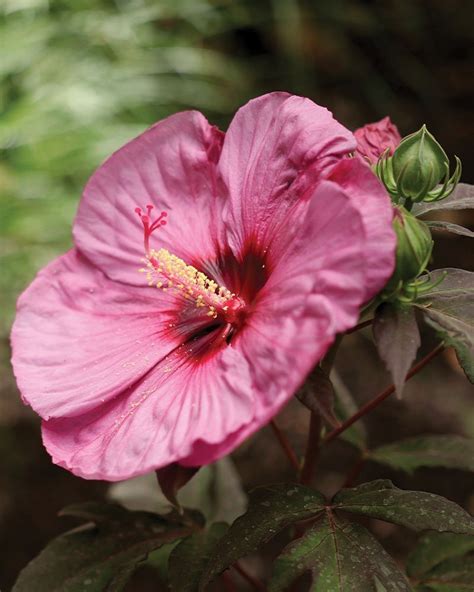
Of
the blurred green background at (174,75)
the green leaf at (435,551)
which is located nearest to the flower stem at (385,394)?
the green leaf at (435,551)

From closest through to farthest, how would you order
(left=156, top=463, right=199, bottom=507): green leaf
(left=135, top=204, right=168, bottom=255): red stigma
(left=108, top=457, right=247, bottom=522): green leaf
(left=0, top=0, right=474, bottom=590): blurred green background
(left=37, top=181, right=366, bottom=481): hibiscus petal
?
(left=37, top=181, right=366, bottom=481): hibiscus petal → (left=156, top=463, right=199, bottom=507): green leaf → (left=135, top=204, right=168, bottom=255): red stigma → (left=108, top=457, right=247, bottom=522): green leaf → (left=0, top=0, right=474, bottom=590): blurred green background

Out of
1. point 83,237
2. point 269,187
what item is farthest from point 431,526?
point 83,237

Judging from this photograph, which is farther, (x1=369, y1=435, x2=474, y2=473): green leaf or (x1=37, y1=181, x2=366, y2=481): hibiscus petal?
(x1=369, y1=435, x2=474, y2=473): green leaf

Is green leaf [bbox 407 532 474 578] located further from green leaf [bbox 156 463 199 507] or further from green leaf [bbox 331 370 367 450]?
green leaf [bbox 156 463 199 507]

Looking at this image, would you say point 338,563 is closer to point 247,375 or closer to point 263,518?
point 263,518

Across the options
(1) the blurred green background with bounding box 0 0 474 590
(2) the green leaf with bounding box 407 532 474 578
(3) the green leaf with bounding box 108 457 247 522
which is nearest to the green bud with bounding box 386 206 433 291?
(2) the green leaf with bounding box 407 532 474 578

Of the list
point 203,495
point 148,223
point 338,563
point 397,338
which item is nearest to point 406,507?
point 338,563
